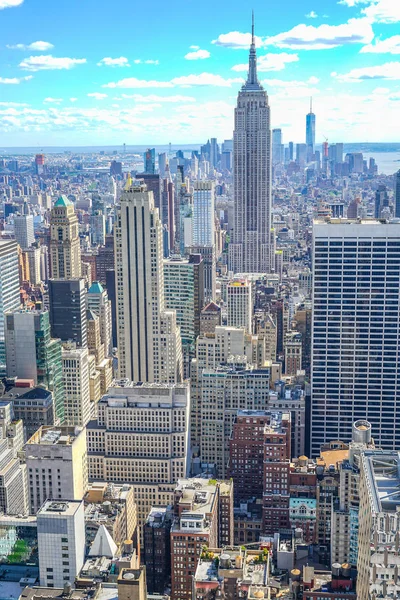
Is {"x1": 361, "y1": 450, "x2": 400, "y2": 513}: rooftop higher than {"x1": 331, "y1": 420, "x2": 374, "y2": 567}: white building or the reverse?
higher

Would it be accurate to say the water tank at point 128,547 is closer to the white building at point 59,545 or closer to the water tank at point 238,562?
the white building at point 59,545

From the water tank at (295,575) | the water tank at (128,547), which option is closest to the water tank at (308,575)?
the water tank at (295,575)

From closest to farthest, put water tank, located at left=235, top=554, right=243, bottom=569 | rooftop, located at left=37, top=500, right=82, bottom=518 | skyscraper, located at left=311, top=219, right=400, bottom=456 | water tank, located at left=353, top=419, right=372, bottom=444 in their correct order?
water tank, located at left=235, top=554, right=243, bottom=569 < rooftop, located at left=37, top=500, right=82, bottom=518 < water tank, located at left=353, top=419, right=372, bottom=444 < skyscraper, located at left=311, top=219, right=400, bottom=456

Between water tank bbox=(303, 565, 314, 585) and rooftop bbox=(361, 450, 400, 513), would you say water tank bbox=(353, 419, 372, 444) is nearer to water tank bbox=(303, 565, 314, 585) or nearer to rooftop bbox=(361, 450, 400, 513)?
water tank bbox=(303, 565, 314, 585)

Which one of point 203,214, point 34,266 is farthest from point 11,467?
point 203,214

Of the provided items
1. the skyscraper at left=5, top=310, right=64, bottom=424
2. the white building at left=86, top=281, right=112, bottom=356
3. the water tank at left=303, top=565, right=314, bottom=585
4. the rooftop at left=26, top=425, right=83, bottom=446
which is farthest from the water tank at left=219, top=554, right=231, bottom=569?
the white building at left=86, top=281, right=112, bottom=356

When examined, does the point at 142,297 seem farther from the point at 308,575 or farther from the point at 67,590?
the point at 67,590
